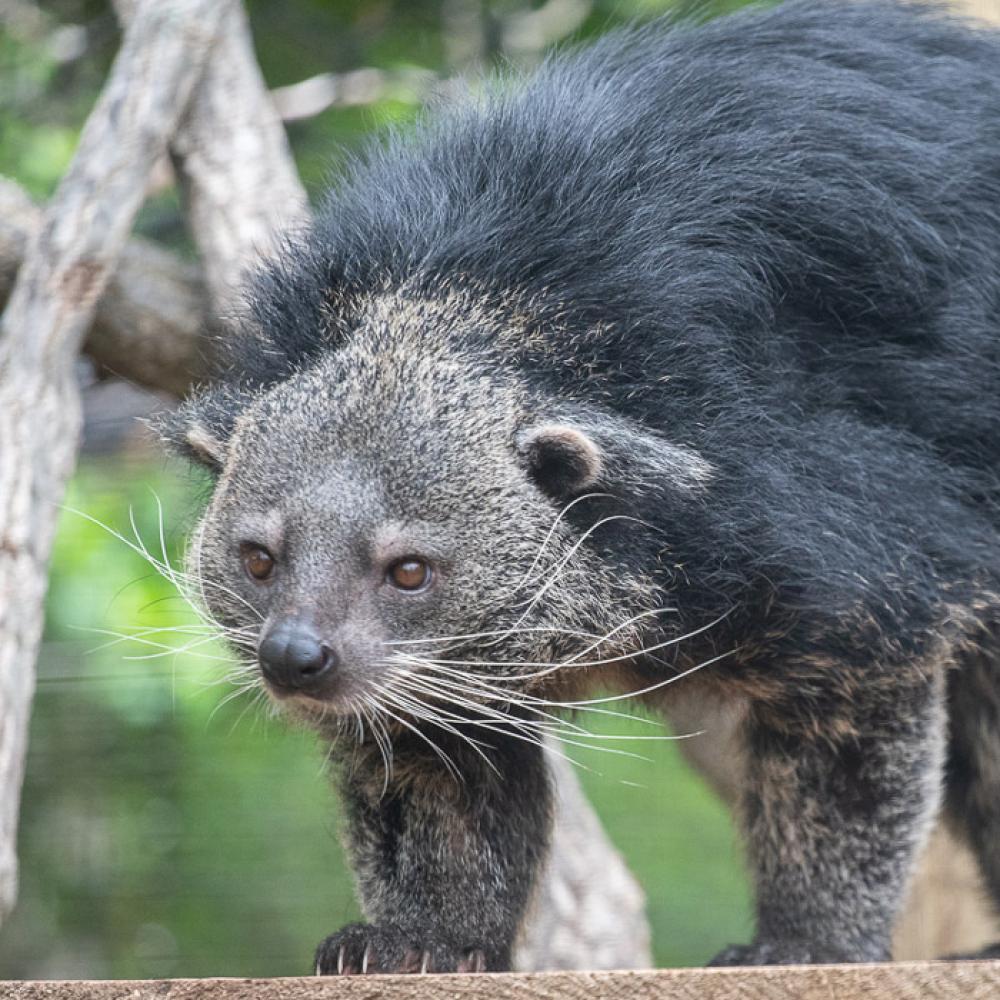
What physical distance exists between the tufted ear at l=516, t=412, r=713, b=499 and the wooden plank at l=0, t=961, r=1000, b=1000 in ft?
3.27

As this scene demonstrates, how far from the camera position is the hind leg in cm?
368

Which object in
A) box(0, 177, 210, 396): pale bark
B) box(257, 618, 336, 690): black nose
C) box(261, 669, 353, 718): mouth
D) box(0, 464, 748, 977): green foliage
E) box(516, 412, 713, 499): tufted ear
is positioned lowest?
box(0, 464, 748, 977): green foliage

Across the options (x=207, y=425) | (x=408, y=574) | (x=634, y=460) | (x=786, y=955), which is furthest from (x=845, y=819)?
(x=207, y=425)

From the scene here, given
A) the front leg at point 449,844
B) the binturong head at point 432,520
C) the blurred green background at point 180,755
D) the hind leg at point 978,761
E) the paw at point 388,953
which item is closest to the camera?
the binturong head at point 432,520

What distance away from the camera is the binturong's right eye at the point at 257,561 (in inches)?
118

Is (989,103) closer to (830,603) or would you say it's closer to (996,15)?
(830,603)

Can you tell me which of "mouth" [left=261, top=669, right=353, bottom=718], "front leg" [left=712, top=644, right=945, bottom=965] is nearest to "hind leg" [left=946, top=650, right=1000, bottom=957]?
"front leg" [left=712, top=644, right=945, bottom=965]

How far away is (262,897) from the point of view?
7.11 m

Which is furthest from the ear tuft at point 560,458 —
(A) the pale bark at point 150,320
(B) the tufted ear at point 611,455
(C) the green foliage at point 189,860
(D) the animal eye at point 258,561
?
(C) the green foliage at point 189,860

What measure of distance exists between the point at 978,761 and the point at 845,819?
64 cm

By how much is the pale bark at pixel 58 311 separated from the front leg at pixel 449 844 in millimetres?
687

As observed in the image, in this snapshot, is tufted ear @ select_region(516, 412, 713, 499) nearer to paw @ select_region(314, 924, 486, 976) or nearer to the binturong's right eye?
the binturong's right eye

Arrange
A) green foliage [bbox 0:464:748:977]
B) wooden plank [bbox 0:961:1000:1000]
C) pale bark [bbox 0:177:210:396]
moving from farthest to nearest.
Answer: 1. green foliage [bbox 0:464:748:977]
2. pale bark [bbox 0:177:210:396]
3. wooden plank [bbox 0:961:1000:1000]

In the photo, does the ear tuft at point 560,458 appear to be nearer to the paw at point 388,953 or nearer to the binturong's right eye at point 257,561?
the binturong's right eye at point 257,561
